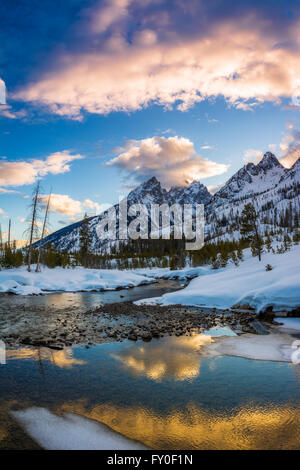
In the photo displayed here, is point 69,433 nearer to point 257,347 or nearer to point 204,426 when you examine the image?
point 204,426

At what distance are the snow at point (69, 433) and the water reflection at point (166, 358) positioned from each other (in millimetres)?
2853

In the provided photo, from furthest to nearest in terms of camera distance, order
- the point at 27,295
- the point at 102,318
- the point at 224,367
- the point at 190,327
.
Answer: the point at 27,295, the point at 102,318, the point at 190,327, the point at 224,367

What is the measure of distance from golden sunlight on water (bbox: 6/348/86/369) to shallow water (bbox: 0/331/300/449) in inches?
1.5

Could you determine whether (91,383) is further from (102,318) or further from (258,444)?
(102,318)

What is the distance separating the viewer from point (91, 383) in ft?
25.3

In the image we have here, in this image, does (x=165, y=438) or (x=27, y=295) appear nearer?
(x=165, y=438)

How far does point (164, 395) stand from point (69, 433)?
2.66 meters

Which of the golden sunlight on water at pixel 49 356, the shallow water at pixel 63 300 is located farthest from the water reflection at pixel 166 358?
the shallow water at pixel 63 300

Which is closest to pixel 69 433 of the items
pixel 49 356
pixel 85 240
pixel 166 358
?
pixel 166 358

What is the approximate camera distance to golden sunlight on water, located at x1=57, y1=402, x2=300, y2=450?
4.95 meters

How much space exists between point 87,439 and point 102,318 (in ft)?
41.5

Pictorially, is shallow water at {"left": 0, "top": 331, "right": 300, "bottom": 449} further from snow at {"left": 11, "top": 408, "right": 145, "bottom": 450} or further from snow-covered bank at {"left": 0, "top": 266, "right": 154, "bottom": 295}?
snow-covered bank at {"left": 0, "top": 266, "right": 154, "bottom": 295}
